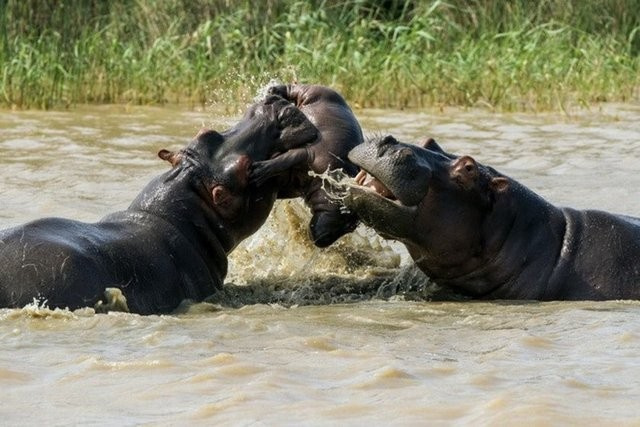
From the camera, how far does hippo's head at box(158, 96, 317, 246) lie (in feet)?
21.8

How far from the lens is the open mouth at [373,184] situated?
252 inches

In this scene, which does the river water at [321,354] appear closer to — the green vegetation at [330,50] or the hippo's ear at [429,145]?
the hippo's ear at [429,145]

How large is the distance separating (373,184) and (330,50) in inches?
299

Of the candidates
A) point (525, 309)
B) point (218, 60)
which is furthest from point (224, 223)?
point (218, 60)

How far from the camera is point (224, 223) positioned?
6.73 metres

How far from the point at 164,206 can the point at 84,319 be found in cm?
96

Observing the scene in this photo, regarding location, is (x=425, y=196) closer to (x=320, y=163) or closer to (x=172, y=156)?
(x=320, y=163)

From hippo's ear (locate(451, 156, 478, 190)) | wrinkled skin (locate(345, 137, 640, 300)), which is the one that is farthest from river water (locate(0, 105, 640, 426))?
hippo's ear (locate(451, 156, 478, 190))

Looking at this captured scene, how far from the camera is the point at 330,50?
547 inches

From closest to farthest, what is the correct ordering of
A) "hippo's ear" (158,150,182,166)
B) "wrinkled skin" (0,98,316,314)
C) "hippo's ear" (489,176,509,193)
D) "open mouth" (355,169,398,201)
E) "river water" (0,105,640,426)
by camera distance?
"river water" (0,105,640,426) → "wrinkled skin" (0,98,316,314) → "open mouth" (355,169,398,201) → "hippo's ear" (489,176,509,193) → "hippo's ear" (158,150,182,166)

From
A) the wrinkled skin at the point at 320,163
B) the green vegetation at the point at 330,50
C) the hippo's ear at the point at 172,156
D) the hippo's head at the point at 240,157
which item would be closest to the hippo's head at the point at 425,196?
the wrinkled skin at the point at 320,163

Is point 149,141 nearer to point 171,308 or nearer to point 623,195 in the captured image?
point 623,195

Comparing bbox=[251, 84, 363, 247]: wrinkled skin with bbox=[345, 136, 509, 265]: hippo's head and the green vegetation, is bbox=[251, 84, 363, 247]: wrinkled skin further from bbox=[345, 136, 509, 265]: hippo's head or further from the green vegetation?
the green vegetation

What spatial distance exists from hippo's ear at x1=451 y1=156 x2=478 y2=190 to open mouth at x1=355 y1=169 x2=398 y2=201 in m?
0.28
